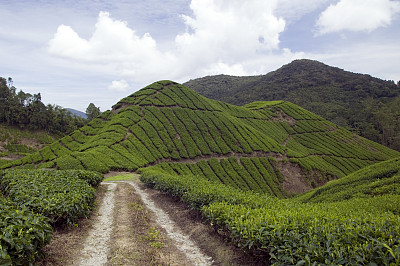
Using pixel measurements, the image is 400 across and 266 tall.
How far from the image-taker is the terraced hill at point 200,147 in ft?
128

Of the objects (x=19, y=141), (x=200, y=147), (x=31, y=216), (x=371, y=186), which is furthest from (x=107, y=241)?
(x=19, y=141)

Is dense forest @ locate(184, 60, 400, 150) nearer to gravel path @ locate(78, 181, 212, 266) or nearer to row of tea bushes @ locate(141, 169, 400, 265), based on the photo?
gravel path @ locate(78, 181, 212, 266)

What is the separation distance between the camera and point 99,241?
854 cm

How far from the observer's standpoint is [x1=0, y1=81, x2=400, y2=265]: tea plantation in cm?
561

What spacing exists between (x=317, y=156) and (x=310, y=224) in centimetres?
5768

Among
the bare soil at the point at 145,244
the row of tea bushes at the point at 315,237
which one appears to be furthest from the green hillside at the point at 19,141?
the row of tea bushes at the point at 315,237

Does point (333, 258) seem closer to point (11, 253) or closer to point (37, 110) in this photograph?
point (11, 253)

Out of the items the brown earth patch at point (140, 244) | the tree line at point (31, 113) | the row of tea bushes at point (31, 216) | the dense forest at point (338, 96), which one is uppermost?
the dense forest at point (338, 96)

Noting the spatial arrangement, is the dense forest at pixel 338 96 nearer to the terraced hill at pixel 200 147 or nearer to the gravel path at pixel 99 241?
the terraced hill at pixel 200 147

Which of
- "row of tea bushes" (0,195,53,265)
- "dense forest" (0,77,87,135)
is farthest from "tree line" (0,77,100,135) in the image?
"row of tea bushes" (0,195,53,265)

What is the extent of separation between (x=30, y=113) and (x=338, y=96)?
14279 centimetres

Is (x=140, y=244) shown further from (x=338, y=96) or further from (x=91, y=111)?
(x=338, y=96)

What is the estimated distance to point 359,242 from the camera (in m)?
5.03

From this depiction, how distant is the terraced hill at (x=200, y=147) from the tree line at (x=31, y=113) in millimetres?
39679
